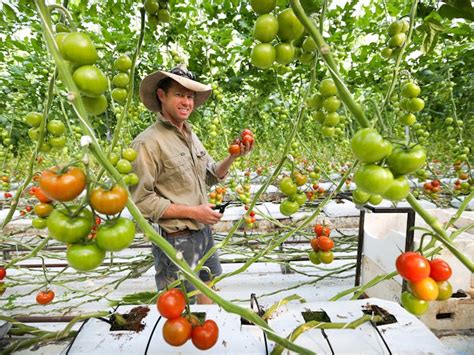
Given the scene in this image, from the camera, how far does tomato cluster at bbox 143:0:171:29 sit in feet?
3.02

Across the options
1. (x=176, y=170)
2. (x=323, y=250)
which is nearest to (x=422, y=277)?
(x=323, y=250)

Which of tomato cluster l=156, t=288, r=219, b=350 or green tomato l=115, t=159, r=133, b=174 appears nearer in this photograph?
tomato cluster l=156, t=288, r=219, b=350

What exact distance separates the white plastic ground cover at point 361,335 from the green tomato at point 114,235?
2.60ft

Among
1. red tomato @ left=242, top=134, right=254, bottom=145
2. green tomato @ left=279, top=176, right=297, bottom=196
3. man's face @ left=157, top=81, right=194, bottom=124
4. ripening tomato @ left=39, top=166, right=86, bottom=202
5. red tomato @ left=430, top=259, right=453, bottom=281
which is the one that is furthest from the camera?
red tomato @ left=242, top=134, right=254, bottom=145

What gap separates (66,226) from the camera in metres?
0.54

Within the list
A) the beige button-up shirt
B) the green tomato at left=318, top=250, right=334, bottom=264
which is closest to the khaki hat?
the beige button-up shirt

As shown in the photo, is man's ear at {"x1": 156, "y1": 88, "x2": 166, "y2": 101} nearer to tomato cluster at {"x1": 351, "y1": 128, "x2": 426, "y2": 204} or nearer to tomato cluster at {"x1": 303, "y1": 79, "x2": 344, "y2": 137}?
tomato cluster at {"x1": 303, "y1": 79, "x2": 344, "y2": 137}

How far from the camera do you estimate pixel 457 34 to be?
263cm

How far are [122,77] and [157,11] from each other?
237 millimetres

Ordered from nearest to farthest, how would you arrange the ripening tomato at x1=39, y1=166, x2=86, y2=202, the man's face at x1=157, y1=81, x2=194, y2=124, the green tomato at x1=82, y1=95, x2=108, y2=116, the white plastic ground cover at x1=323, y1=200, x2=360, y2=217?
the ripening tomato at x1=39, y1=166, x2=86, y2=202, the green tomato at x1=82, y1=95, x2=108, y2=116, the man's face at x1=157, y1=81, x2=194, y2=124, the white plastic ground cover at x1=323, y1=200, x2=360, y2=217

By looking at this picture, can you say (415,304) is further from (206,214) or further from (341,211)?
(341,211)

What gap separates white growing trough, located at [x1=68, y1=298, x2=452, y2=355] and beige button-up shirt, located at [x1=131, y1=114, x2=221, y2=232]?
85cm

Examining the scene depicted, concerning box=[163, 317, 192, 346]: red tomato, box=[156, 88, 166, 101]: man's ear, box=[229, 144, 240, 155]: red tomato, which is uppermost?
box=[156, 88, 166, 101]: man's ear

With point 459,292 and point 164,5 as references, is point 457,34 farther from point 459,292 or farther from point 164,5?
point 164,5
